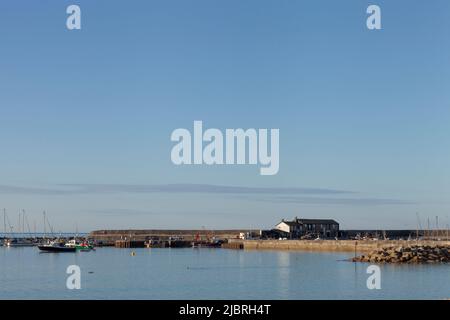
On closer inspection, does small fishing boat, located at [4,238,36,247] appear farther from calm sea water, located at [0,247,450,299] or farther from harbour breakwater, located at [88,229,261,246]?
calm sea water, located at [0,247,450,299]

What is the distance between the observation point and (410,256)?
262 ft

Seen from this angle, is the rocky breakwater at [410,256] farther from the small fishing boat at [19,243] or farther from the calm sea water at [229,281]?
the small fishing boat at [19,243]

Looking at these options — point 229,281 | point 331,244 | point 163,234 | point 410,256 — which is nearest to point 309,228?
point 331,244

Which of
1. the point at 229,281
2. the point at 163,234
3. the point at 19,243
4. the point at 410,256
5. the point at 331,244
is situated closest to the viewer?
the point at 229,281

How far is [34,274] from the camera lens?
70.7 metres

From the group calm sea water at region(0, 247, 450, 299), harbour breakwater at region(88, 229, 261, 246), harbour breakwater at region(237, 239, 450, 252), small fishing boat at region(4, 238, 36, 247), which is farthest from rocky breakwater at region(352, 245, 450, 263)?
small fishing boat at region(4, 238, 36, 247)

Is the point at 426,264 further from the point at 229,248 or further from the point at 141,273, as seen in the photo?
the point at 229,248

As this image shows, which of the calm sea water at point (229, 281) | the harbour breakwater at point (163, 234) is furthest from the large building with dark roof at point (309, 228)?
the calm sea water at point (229, 281)

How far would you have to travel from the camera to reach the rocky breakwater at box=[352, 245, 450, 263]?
260ft

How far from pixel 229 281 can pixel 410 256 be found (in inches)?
1103

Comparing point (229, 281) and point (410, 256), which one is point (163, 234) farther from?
point (229, 281)

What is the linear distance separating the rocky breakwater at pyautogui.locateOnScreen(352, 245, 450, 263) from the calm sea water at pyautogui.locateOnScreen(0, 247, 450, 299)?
12.5ft
